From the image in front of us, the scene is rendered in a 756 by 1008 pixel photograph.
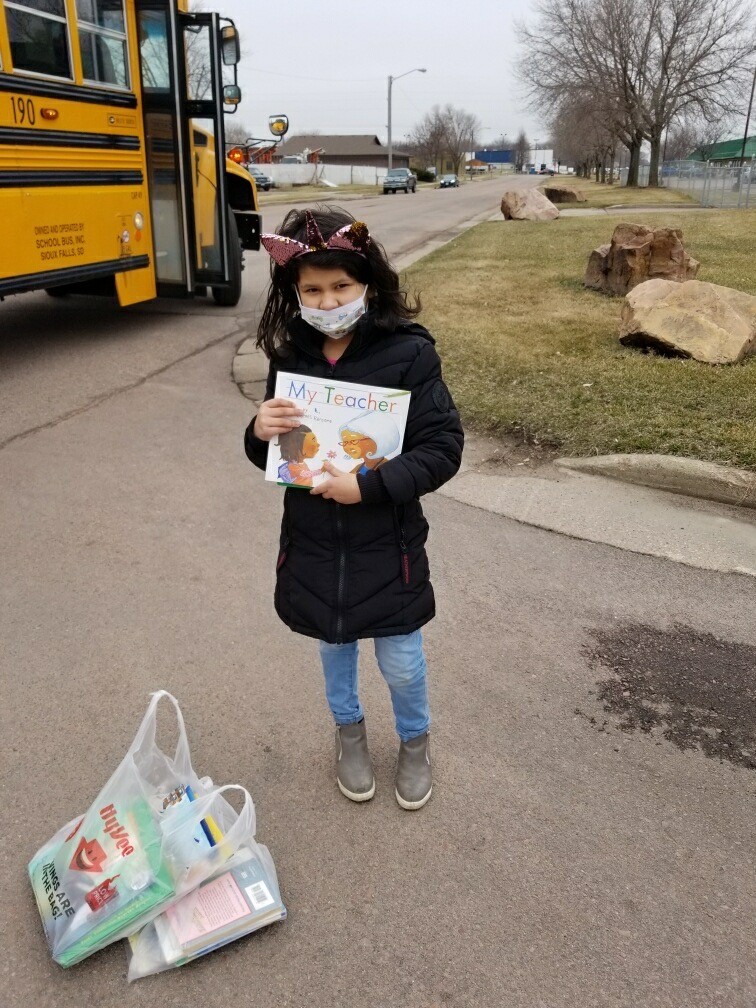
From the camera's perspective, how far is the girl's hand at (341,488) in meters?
2.01

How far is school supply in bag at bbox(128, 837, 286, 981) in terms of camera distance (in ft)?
6.10

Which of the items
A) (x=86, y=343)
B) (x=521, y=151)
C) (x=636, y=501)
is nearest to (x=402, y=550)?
(x=636, y=501)

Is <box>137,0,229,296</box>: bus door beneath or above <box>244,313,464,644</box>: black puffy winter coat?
above

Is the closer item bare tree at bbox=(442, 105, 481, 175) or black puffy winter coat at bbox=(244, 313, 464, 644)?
black puffy winter coat at bbox=(244, 313, 464, 644)

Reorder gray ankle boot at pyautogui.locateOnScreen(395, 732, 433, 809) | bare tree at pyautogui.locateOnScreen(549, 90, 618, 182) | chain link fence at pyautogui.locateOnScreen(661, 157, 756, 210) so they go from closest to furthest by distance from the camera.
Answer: gray ankle boot at pyautogui.locateOnScreen(395, 732, 433, 809) < chain link fence at pyautogui.locateOnScreen(661, 157, 756, 210) < bare tree at pyautogui.locateOnScreen(549, 90, 618, 182)

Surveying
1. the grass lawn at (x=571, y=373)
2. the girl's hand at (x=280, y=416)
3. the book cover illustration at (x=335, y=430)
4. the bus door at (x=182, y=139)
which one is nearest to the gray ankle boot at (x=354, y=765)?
the book cover illustration at (x=335, y=430)

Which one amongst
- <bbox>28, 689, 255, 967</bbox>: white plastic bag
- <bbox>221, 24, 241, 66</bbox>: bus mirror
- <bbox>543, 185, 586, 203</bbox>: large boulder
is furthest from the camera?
<bbox>543, 185, 586, 203</bbox>: large boulder

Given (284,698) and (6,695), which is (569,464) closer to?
(284,698)

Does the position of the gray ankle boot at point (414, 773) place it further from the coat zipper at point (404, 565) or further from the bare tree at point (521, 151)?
the bare tree at point (521, 151)

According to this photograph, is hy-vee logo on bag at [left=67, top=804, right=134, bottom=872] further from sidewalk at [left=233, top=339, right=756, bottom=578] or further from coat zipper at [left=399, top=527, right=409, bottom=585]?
sidewalk at [left=233, top=339, right=756, bottom=578]

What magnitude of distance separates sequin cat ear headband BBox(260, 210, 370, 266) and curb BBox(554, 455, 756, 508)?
9.83ft

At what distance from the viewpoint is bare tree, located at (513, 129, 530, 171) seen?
155000 mm

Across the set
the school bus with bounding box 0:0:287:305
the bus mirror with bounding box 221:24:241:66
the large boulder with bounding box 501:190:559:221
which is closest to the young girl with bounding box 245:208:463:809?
the school bus with bounding box 0:0:287:305

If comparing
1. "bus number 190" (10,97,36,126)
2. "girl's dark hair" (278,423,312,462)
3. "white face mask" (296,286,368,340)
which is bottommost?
"girl's dark hair" (278,423,312,462)
